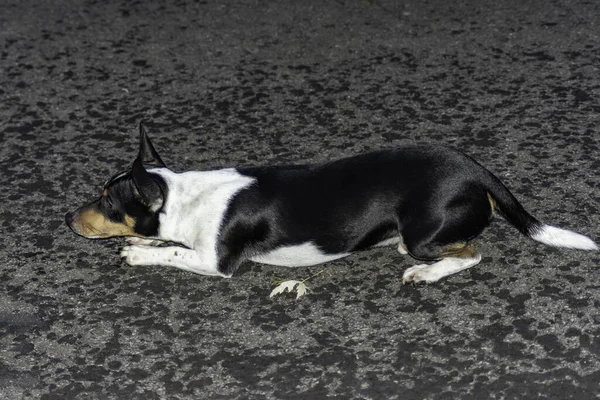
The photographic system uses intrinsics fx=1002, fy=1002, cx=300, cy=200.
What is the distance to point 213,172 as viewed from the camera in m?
5.18

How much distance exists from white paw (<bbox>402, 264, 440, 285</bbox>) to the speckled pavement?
0.20 feet

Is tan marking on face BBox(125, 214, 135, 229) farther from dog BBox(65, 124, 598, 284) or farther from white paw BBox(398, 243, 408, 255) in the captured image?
white paw BBox(398, 243, 408, 255)

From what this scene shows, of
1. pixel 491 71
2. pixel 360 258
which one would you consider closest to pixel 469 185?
pixel 360 258

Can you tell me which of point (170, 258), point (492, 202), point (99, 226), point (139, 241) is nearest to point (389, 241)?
point (492, 202)

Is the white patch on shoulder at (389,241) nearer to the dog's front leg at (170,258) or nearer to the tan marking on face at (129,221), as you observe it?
the dog's front leg at (170,258)

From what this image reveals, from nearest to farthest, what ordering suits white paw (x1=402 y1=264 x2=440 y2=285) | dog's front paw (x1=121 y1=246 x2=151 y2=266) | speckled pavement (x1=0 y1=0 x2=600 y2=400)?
speckled pavement (x1=0 y1=0 x2=600 y2=400)
white paw (x1=402 y1=264 x2=440 y2=285)
dog's front paw (x1=121 y1=246 x2=151 y2=266)

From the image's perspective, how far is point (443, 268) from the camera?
4.90m

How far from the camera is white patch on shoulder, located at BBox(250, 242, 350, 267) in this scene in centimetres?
494

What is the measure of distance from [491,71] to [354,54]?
1039 millimetres

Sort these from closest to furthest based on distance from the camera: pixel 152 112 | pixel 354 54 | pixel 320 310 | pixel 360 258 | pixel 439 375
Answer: pixel 439 375 → pixel 320 310 → pixel 360 258 → pixel 152 112 → pixel 354 54

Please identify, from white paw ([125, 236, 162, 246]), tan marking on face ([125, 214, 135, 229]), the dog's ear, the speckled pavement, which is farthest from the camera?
white paw ([125, 236, 162, 246])

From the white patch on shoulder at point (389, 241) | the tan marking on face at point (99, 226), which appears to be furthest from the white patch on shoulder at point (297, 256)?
the tan marking on face at point (99, 226)

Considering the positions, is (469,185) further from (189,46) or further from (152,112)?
(189,46)

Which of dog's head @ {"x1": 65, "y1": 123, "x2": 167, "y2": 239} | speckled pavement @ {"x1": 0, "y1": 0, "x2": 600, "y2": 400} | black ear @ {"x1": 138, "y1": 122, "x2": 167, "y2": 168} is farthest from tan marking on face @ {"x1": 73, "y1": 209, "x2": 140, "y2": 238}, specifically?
black ear @ {"x1": 138, "y1": 122, "x2": 167, "y2": 168}
